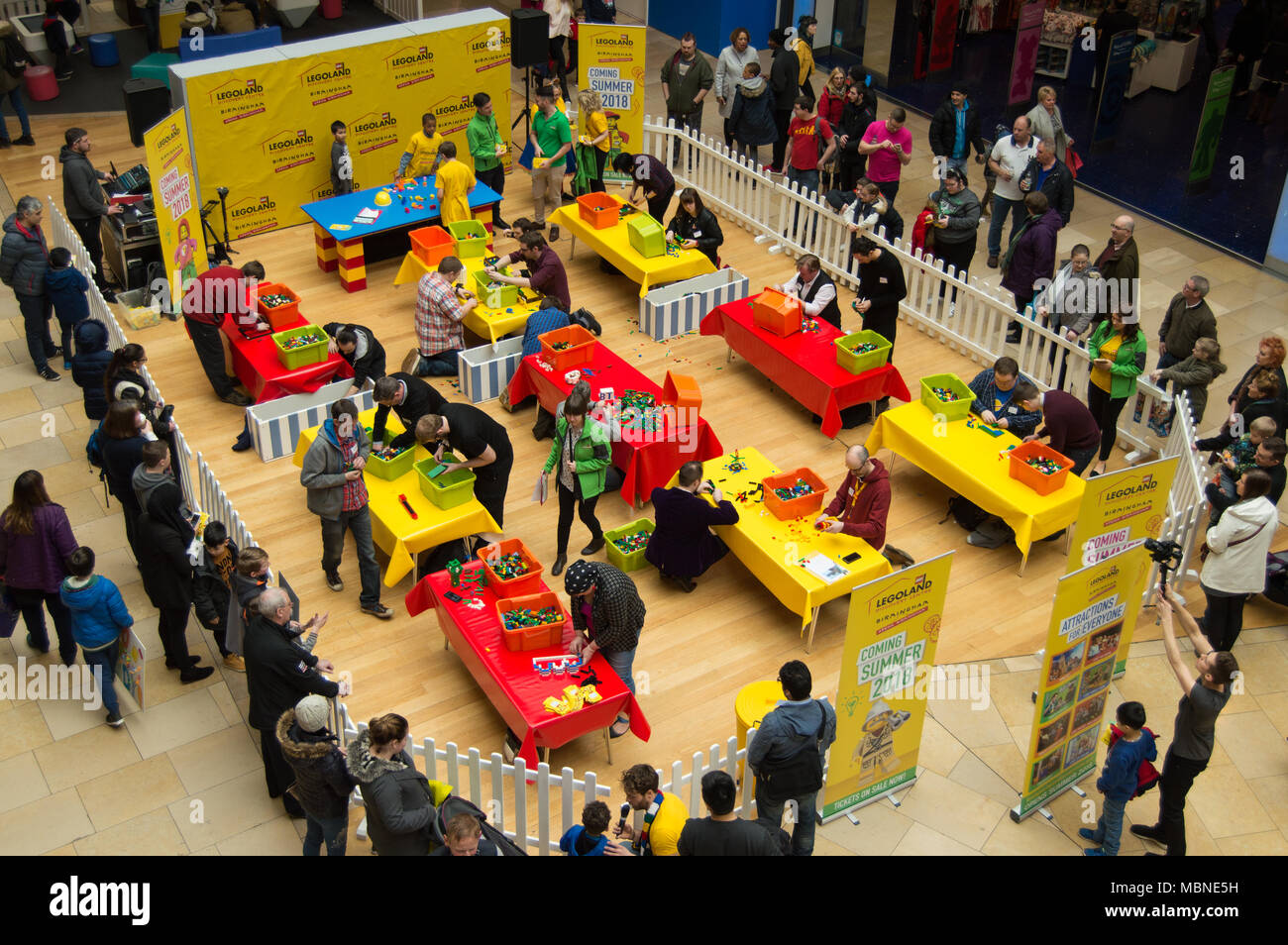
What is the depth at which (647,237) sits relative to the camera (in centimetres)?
1474

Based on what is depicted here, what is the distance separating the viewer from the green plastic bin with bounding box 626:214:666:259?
14773 mm

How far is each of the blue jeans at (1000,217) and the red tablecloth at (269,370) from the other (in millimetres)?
7976

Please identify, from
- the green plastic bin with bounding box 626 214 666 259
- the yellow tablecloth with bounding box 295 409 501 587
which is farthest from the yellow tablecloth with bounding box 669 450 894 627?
the green plastic bin with bounding box 626 214 666 259

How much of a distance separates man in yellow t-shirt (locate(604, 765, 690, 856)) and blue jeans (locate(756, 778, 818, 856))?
84 cm

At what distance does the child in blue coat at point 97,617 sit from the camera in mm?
9258

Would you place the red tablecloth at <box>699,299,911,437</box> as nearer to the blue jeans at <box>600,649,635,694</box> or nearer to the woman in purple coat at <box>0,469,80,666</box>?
the blue jeans at <box>600,649,635,694</box>

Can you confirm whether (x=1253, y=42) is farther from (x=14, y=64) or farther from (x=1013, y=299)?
(x=14, y=64)

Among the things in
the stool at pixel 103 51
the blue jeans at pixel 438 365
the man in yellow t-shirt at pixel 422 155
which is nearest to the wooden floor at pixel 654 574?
the blue jeans at pixel 438 365

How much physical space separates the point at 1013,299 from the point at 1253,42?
8.30 metres

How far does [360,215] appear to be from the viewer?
15711 millimetres

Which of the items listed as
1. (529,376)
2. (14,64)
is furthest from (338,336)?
(14,64)

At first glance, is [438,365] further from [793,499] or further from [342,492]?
[793,499]

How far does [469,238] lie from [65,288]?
13.9 ft

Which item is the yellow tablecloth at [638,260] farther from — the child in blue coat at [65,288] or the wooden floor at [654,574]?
the child in blue coat at [65,288]
